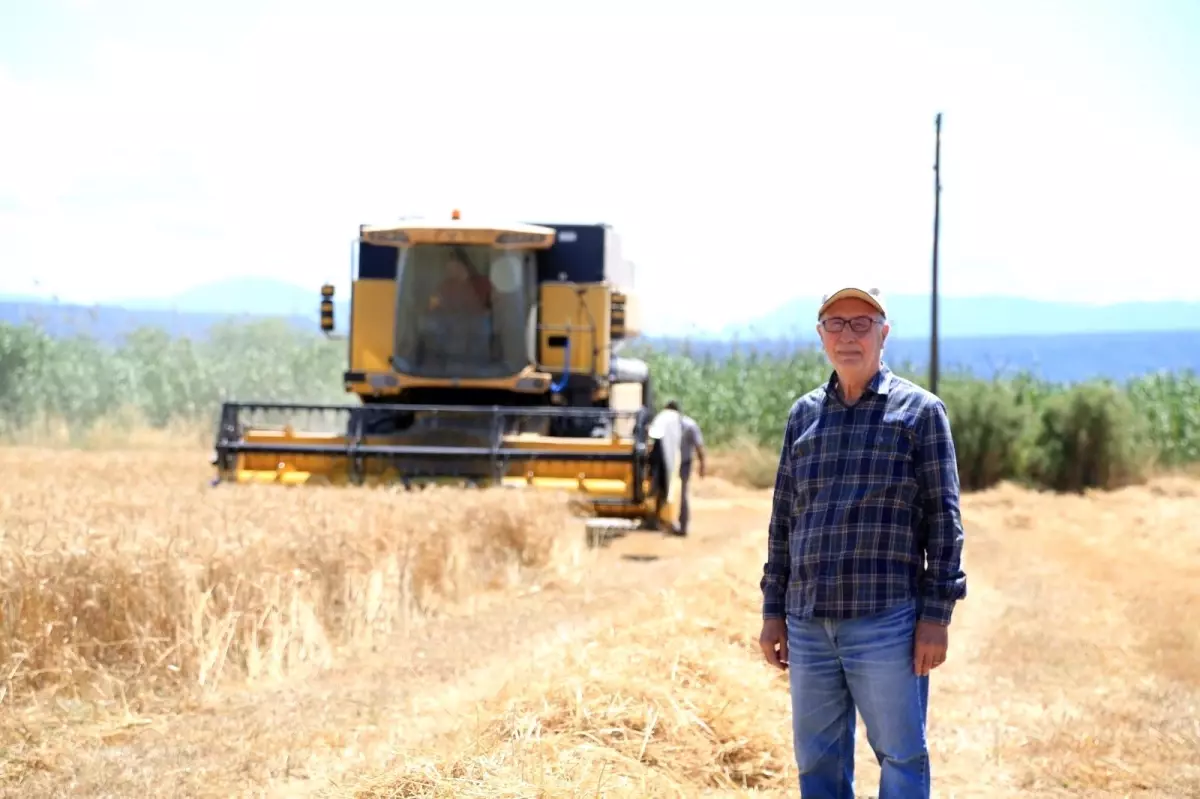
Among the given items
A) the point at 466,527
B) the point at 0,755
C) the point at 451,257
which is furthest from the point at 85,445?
the point at 0,755

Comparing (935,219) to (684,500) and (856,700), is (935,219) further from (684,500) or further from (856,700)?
(856,700)

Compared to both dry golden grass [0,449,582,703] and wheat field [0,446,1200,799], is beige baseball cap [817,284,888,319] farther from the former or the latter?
dry golden grass [0,449,582,703]

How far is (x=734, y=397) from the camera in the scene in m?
30.9

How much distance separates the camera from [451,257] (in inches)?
627

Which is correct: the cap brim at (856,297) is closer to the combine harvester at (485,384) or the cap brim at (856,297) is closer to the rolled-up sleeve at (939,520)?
the rolled-up sleeve at (939,520)

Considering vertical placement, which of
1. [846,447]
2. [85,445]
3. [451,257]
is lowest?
[85,445]

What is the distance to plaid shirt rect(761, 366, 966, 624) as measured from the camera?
446cm

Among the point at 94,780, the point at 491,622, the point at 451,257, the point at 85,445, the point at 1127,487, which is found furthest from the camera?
the point at 85,445

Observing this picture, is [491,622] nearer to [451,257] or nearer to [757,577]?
[757,577]

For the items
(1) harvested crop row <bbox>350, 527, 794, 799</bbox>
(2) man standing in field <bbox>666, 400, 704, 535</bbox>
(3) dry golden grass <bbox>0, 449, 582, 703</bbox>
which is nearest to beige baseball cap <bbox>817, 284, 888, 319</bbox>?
(1) harvested crop row <bbox>350, 527, 794, 799</bbox>

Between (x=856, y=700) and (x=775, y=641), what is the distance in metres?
0.36

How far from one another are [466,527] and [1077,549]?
779cm

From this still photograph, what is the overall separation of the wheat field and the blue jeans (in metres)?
0.75

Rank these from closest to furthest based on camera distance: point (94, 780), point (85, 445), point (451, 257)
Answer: point (94, 780)
point (451, 257)
point (85, 445)
